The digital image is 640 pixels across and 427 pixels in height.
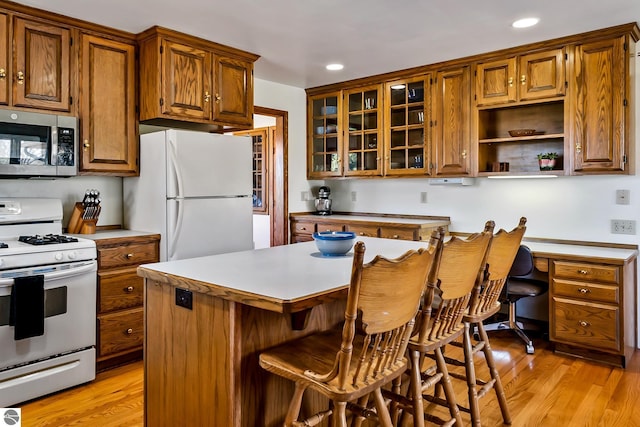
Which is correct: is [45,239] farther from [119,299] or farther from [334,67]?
[334,67]

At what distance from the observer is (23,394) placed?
2.51 meters

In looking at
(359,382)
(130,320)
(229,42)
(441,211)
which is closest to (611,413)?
(359,382)

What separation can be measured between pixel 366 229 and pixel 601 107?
215cm


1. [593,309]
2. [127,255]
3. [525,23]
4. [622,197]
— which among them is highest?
[525,23]

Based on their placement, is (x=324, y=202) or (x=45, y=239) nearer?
(x=45, y=239)

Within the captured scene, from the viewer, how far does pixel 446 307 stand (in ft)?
6.07

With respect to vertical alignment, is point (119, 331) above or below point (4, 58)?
below

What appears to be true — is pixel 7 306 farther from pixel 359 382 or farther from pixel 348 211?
pixel 348 211

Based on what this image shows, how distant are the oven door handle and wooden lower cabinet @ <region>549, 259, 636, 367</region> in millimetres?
3100

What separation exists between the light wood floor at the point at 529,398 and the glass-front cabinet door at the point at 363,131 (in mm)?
2255

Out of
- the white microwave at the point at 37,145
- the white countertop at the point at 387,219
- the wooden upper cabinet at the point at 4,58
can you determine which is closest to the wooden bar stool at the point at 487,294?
the white countertop at the point at 387,219

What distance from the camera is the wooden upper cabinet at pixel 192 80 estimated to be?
10.8 feet

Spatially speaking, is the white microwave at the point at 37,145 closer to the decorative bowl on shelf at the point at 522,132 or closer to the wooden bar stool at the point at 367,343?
the wooden bar stool at the point at 367,343

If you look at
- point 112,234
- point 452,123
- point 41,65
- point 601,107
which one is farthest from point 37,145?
point 601,107
